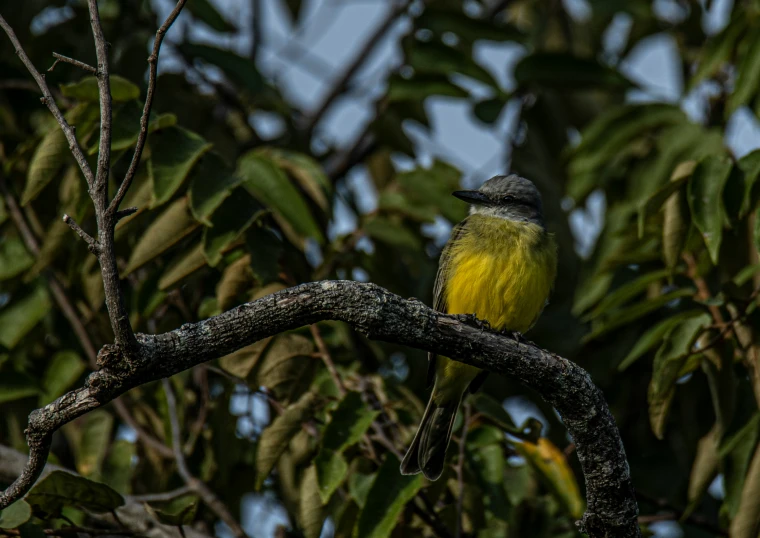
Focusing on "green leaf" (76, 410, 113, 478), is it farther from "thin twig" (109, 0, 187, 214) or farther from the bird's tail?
"thin twig" (109, 0, 187, 214)

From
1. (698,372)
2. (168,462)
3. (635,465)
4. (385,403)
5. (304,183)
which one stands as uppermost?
(304,183)

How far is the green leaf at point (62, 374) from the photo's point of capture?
4.61 m

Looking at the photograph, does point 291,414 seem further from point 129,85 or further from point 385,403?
point 129,85

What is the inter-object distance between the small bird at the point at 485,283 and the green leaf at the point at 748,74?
3.91ft

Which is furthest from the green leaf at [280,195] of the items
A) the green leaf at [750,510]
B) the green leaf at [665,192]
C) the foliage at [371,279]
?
the green leaf at [750,510]

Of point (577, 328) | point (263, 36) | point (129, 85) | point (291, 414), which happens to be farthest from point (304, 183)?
point (263, 36)

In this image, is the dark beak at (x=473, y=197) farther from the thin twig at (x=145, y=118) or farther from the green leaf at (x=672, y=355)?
the thin twig at (x=145, y=118)

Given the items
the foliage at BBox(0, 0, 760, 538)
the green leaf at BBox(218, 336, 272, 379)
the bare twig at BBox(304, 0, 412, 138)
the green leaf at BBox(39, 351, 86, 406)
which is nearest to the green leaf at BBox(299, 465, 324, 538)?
the foliage at BBox(0, 0, 760, 538)

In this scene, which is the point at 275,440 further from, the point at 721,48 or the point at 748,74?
the point at 721,48

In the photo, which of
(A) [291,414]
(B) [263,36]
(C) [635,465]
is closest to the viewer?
(A) [291,414]

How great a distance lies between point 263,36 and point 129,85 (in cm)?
354

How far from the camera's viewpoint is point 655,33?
22.8 ft

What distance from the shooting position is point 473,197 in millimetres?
5207

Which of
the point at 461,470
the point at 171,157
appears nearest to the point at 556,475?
the point at 461,470
